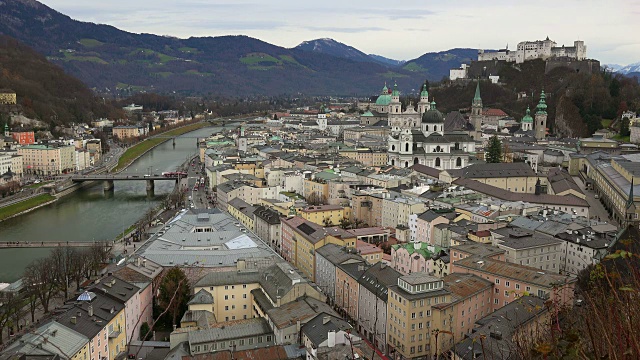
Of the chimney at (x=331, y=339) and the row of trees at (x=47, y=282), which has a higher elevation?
the chimney at (x=331, y=339)

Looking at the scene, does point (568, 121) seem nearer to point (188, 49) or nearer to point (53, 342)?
point (53, 342)

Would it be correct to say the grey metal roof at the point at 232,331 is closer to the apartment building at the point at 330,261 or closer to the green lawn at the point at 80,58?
the apartment building at the point at 330,261

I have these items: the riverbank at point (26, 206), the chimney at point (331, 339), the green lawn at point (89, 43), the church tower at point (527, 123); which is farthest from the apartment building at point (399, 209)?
the green lawn at point (89, 43)

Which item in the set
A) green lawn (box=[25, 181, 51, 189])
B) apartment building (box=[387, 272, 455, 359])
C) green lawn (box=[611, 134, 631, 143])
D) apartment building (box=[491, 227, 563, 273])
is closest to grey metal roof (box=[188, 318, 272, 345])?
apartment building (box=[387, 272, 455, 359])

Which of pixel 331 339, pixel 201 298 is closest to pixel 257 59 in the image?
pixel 201 298

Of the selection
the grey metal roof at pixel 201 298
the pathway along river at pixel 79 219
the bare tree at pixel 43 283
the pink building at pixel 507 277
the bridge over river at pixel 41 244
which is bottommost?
the pathway along river at pixel 79 219

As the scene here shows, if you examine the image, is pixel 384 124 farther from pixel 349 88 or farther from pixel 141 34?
pixel 141 34
